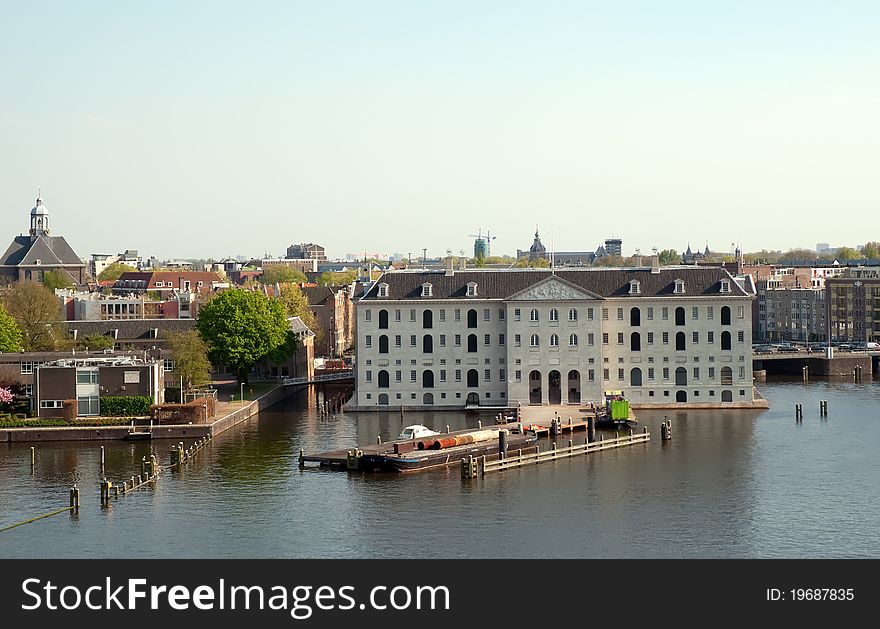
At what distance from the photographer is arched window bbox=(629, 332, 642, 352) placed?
10694cm

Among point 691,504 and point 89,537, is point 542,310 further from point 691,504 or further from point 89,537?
point 89,537

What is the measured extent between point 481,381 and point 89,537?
48853 millimetres

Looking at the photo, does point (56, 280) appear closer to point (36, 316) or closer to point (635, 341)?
point (36, 316)

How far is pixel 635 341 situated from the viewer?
Result: 351ft

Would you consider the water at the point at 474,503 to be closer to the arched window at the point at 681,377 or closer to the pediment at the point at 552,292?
the arched window at the point at 681,377

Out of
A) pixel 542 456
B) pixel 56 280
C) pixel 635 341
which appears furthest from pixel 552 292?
pixel 56 280

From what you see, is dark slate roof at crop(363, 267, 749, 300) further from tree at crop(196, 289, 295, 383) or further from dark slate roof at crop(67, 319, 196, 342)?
dark slate roof at crop(67, 319, 196, 342)

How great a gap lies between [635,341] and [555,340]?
20.7 ft

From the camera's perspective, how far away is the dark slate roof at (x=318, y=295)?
171 meters

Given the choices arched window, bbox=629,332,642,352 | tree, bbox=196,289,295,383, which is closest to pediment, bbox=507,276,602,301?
arched window, bbox=629,332,642,352

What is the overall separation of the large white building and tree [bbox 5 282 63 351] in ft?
113

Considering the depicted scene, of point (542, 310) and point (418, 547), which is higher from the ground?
point (542, 310)

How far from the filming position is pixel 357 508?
6900cm
